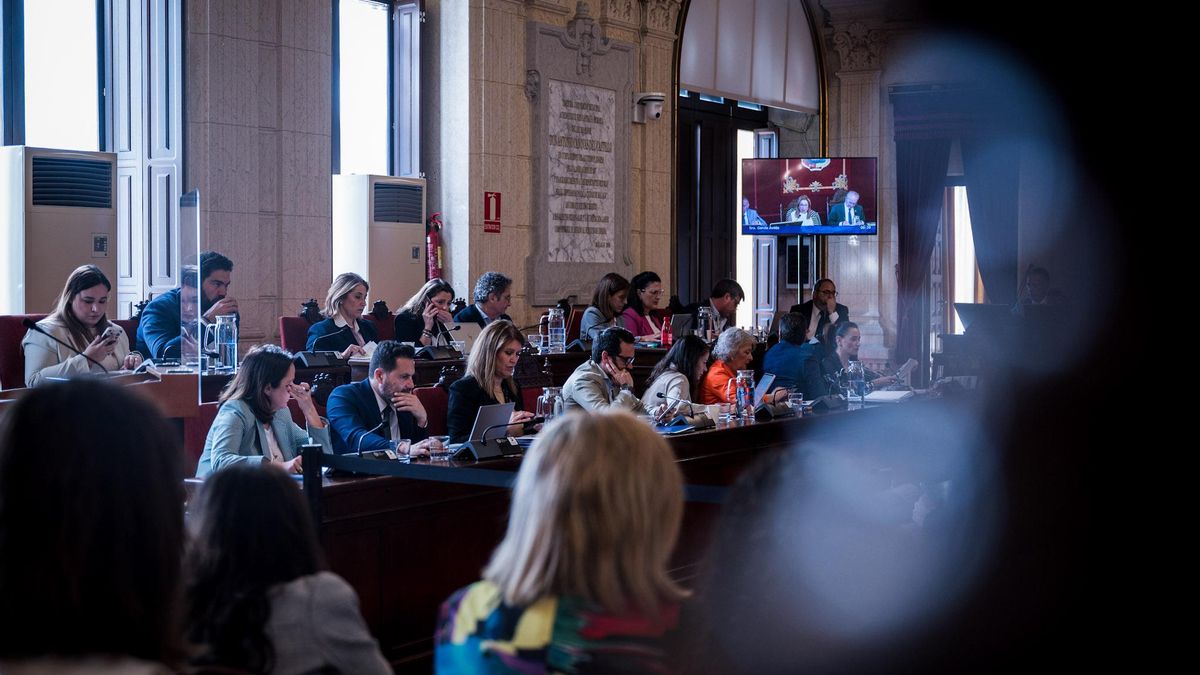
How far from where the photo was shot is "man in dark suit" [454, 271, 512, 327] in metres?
8.09

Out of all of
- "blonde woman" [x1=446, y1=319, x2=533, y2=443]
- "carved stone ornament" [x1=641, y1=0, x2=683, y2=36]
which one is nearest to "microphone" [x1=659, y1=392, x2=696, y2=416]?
"blonde woman" [x1=446, y1=319, x2=533, y2=443]

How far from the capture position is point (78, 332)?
5371 millimetres

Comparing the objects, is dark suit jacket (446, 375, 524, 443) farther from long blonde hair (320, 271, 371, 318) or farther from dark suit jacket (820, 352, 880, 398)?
dark suit jacket (820, 352, 880, 398)

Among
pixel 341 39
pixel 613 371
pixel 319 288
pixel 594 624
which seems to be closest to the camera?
pixel 594 624

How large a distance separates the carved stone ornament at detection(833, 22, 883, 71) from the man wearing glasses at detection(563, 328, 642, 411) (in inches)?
340

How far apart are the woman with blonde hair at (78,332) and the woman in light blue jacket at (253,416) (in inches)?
49.2

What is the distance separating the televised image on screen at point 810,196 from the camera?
12.4 meters

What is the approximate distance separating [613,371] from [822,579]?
3.99 meters

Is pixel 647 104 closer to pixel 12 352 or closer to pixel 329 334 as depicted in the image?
pixel 329 334

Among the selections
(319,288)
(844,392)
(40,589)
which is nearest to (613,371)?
(844,392)

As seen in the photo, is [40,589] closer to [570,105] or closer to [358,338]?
[358,338]

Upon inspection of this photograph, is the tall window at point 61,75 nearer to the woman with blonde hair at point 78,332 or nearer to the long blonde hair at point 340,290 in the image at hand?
the long blonde hair at point 340,290

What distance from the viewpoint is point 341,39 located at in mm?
9125

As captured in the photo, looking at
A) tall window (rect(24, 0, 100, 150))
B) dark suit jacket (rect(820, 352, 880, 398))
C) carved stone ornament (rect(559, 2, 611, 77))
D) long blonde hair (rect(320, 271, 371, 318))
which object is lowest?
dark suit jacket (rect(820, 352, 880, 398))
